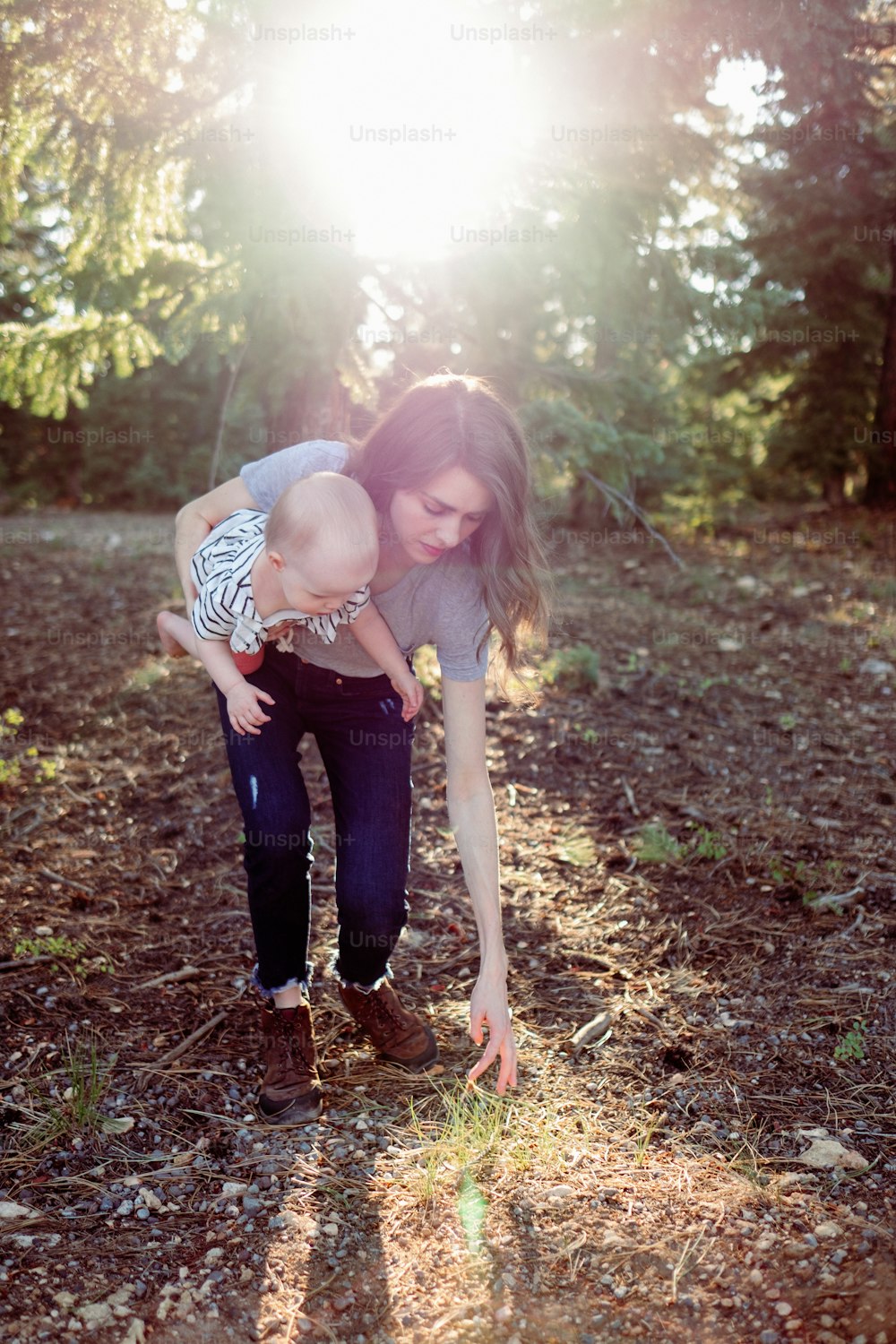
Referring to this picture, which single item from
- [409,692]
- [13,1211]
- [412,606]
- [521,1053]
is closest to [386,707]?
[409,692]

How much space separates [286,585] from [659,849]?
1.82 meters

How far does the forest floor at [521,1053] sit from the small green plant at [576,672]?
0.02 m

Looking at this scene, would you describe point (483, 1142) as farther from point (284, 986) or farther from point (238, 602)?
point (238, 602)

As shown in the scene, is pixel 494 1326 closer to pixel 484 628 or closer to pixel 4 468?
pixel 484 628

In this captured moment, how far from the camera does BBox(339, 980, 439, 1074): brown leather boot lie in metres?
2.49

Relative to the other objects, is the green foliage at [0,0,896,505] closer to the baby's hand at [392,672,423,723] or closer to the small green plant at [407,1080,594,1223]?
the baby's hand at [392,672,423,723]

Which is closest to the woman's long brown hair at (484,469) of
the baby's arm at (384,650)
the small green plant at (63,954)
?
the baby's arm at (384,650)

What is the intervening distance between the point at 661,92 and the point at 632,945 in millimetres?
3740

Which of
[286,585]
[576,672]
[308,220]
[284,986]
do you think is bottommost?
[284,986]

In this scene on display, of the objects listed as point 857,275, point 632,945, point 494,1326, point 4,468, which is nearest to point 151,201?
point 632,945

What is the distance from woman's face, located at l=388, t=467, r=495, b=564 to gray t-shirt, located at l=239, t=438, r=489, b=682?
163 millimetres

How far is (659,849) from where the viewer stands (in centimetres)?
→ 343

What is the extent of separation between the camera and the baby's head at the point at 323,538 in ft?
6.91

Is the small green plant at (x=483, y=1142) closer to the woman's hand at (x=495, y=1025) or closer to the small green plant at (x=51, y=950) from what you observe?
the woman's hand at (x=495, y=1025)
